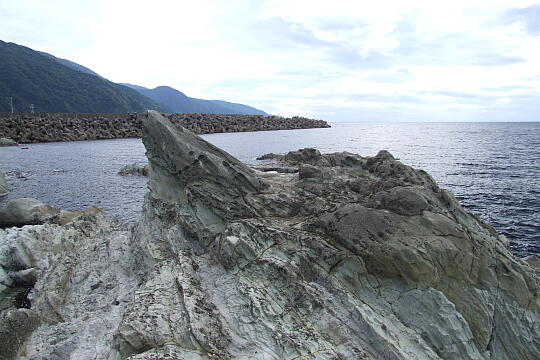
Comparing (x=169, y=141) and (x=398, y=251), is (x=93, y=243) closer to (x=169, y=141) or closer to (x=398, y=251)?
(x=169, y=141)

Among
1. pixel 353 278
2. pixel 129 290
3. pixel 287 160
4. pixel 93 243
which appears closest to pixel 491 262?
pixel 353 278

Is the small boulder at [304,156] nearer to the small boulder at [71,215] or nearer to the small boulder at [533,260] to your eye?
the small boulder at [71,215]

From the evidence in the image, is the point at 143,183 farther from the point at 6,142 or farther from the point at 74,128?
the point at 74,128

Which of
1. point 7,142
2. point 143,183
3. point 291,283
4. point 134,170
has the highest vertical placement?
point 7,142

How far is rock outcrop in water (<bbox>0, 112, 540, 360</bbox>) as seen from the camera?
35.6 feet

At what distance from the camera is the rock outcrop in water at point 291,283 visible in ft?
35.6

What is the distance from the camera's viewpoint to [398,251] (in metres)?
12.3

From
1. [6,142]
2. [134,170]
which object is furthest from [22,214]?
[6,142]

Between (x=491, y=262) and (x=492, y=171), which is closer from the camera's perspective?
(x=491, y=262)

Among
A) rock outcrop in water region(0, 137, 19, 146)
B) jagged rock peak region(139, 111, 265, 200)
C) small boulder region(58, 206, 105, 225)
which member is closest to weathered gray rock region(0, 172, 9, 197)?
small boulder region(58, 206, 105, 225)

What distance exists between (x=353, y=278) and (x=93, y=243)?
1567cm

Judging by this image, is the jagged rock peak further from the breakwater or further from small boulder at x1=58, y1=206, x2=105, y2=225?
the breakwater

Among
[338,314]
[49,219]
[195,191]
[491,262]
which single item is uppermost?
[195,191]

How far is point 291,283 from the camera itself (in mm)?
12094
